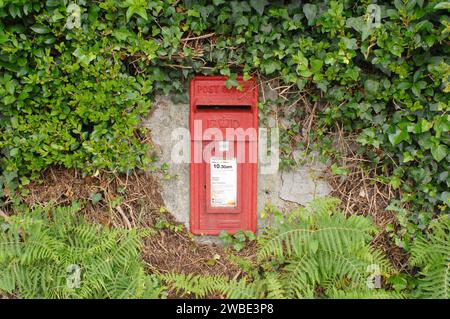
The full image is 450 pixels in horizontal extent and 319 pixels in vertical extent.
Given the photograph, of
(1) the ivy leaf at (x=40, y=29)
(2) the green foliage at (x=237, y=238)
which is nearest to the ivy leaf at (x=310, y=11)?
(2) the green foliage at (x=237, y=238)

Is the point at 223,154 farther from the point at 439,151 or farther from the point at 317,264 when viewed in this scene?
the point at 439,151

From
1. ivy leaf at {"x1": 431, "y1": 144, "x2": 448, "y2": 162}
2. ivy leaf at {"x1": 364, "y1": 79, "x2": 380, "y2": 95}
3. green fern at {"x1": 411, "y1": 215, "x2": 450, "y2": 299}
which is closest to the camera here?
green fern at {"x1": 411, "y1": 215, "x2": 450, "y2": 299}

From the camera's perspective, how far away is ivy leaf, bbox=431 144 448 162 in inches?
129

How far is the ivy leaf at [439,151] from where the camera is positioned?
327 centimetres

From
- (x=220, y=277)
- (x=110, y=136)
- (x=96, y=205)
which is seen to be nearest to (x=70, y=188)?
(x=96, y=205)

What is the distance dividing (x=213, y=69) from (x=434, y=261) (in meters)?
1.83

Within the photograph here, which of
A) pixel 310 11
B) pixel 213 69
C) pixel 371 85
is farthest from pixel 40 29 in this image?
pixel 371 85

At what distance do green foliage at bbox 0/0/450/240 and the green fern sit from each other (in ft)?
0.61

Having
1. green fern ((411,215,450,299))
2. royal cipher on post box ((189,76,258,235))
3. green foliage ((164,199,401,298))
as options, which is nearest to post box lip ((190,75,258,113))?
royal cipher on post box ((189,76,258,235))

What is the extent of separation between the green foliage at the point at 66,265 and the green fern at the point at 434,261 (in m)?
1.58

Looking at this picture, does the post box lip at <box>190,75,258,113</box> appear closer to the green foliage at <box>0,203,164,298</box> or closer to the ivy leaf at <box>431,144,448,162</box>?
the green foliage at <box>0,203,164,298</box>

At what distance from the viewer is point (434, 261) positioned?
3.20 metres

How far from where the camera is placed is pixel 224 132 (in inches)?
142

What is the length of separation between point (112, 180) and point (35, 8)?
1208 millimetres
